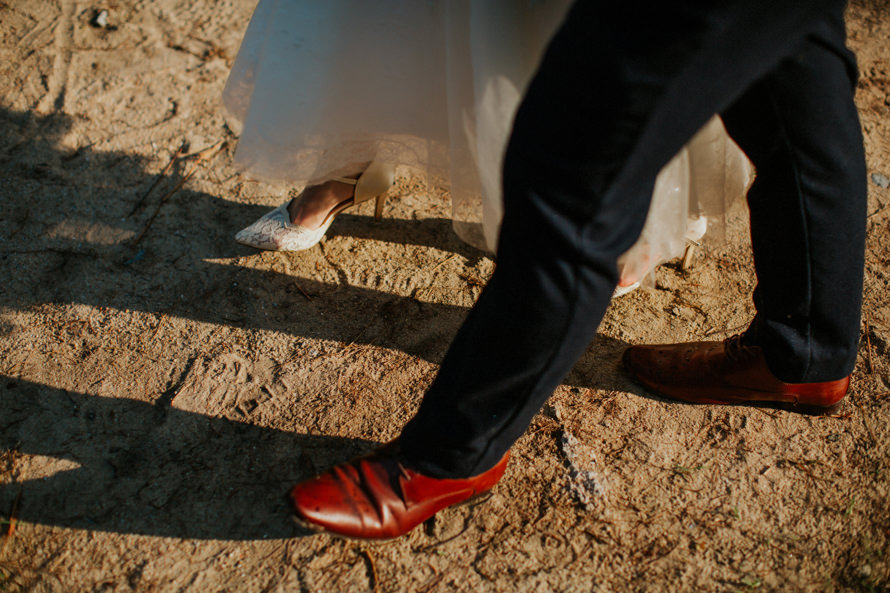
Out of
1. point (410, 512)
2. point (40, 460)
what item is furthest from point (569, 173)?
point (40, 460)

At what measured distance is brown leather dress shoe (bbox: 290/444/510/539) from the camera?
1146 mm

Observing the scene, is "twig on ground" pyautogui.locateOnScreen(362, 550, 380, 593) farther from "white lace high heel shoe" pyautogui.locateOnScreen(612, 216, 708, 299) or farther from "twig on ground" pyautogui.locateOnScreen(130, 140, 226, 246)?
"twig on ground" pyautogui.locateOnScreen(130, 140, 226, 246)

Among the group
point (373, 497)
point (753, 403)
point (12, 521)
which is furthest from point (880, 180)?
point (12, 521)

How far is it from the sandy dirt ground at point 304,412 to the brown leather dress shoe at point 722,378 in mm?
60

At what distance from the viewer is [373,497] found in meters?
1.16

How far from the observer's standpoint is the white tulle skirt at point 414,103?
124cm

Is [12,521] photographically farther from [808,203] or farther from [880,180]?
[880,180]

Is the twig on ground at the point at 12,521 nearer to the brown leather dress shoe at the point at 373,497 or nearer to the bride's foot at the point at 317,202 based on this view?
the brown leather dress shoe at the point at 373,497

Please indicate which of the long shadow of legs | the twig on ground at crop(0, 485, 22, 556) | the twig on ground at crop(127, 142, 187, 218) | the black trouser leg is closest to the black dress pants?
the black trouser leg

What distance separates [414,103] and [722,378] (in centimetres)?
98

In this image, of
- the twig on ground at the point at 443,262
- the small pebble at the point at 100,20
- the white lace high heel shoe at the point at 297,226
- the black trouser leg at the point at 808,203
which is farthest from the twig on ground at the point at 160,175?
the black trouser leg at the point at 808,203

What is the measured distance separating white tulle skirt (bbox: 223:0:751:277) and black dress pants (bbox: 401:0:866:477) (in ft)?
1.07

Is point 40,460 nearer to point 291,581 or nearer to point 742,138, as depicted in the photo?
point 291,581

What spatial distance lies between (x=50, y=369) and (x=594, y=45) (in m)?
1.52
